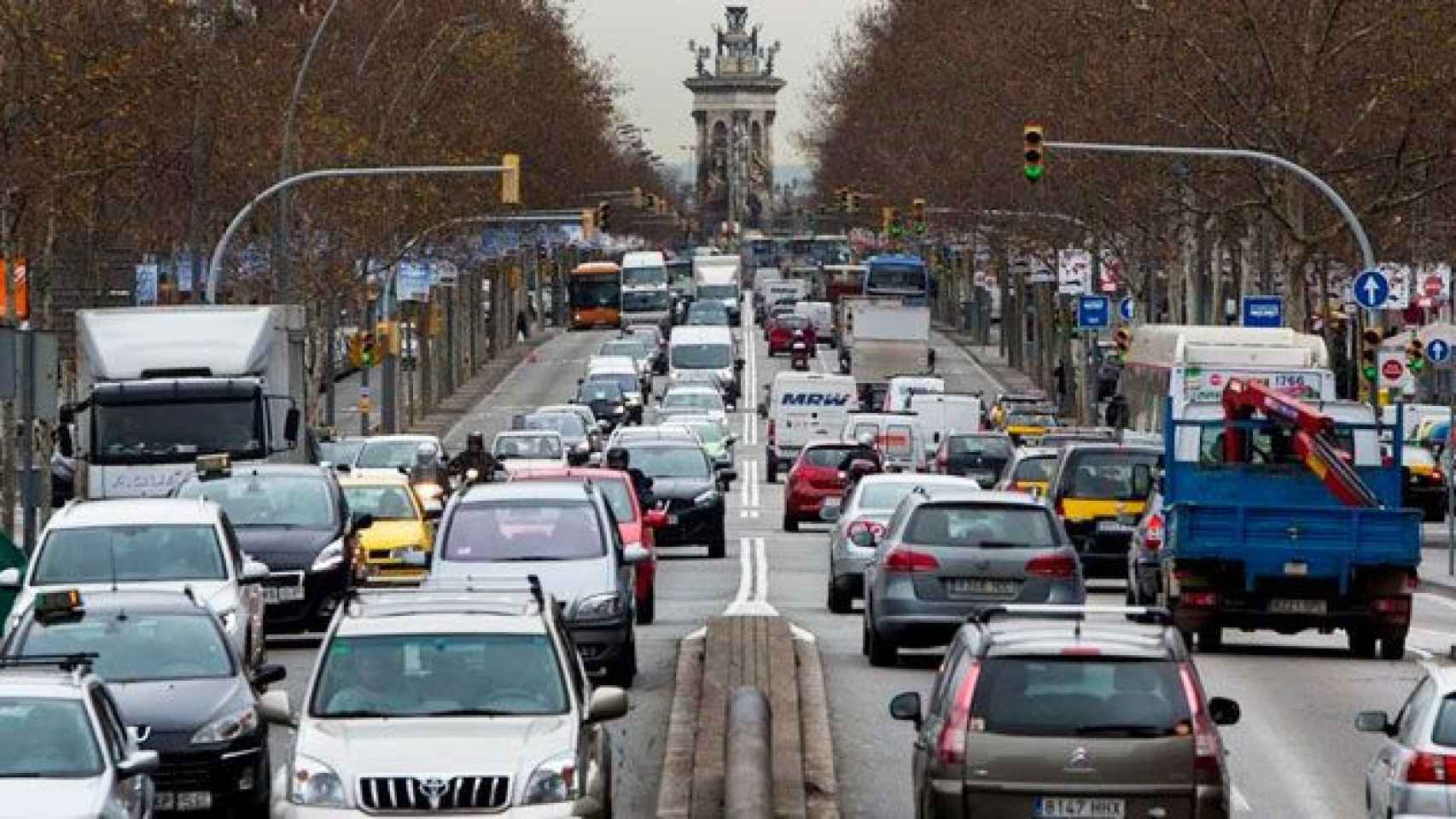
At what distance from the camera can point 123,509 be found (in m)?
30.1

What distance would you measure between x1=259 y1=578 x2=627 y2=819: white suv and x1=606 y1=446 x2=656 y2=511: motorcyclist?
27922 mm

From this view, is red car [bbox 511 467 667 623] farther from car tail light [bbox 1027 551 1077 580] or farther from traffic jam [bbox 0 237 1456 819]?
car tail light [bbox 1027 551 1077 580]

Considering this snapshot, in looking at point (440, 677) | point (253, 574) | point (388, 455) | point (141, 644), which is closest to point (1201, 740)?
point (440, 677)

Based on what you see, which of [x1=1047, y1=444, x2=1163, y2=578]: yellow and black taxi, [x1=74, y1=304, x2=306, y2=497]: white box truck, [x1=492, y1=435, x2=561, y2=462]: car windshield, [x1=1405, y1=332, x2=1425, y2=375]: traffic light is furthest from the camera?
[x1=1405, y1=332, x2=1425, y2=375]: traffic light

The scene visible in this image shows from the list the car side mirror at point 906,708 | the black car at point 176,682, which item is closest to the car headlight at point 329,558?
the black car at point 176,682

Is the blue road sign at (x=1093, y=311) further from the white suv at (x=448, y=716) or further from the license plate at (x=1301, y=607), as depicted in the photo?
the white suv at (x=448, y=716)

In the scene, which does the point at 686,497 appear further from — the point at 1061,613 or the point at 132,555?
the point at 1061,613

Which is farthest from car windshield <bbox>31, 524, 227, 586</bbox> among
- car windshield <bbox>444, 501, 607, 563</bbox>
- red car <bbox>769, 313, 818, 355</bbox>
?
red car <bbox>769, 313, 818, 355</bbox>

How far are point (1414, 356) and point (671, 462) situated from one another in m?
17.7

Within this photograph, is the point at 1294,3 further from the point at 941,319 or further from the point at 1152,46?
the point at 941,319

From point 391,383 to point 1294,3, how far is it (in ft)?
96.1

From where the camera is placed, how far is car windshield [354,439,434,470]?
54469 mm

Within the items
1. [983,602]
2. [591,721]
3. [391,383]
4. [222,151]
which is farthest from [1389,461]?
[391,383]

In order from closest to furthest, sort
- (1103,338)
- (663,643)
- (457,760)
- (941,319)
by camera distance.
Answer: (457,760) < (663,643) < (1103,338) < (941,319)
